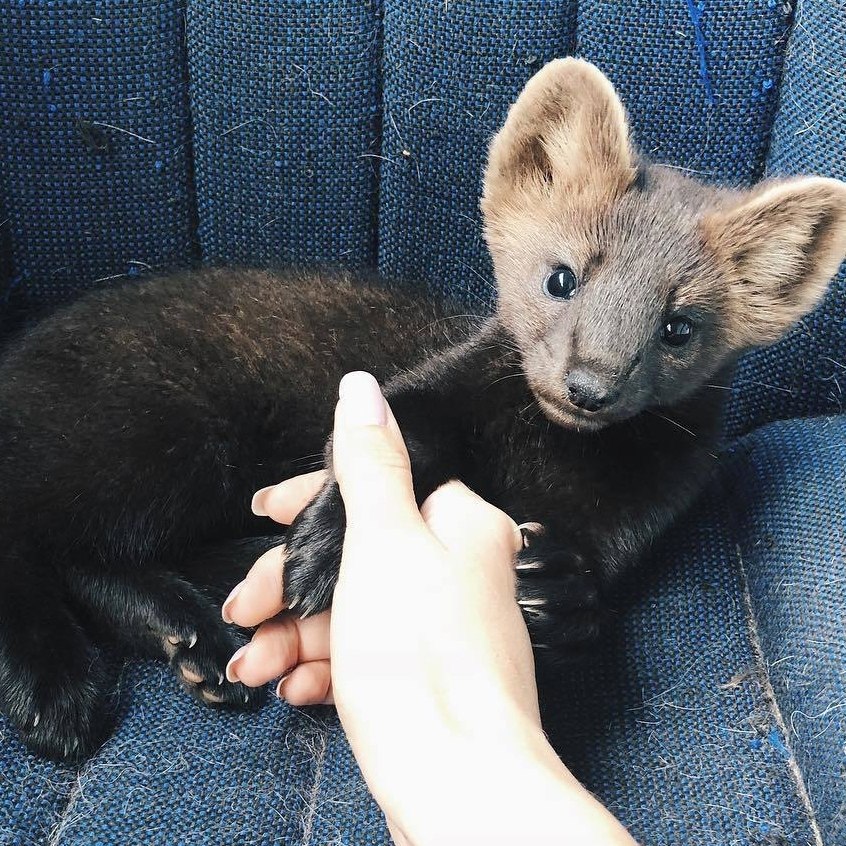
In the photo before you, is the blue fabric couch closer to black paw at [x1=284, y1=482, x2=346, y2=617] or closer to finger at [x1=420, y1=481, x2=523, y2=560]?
black paw at [x1=284, y1=482, x2=346, y2=617]

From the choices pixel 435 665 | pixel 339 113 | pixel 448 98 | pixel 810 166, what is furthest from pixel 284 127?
pixel 435 665

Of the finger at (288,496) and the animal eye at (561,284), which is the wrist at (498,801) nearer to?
the finger at (288,496)

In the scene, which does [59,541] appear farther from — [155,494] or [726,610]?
[726,610]

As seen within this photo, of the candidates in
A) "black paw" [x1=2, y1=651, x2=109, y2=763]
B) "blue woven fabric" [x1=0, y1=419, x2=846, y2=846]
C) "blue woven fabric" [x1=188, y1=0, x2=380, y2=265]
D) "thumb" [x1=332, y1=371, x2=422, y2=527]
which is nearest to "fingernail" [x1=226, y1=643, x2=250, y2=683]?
"blue woven fabric" [x1=0, y1=419, x2=846, y2=846]

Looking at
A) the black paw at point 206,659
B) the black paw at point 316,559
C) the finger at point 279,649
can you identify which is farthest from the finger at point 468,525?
the black paw at point 206,659

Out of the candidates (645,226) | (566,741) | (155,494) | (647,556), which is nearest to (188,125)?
(155,494)
